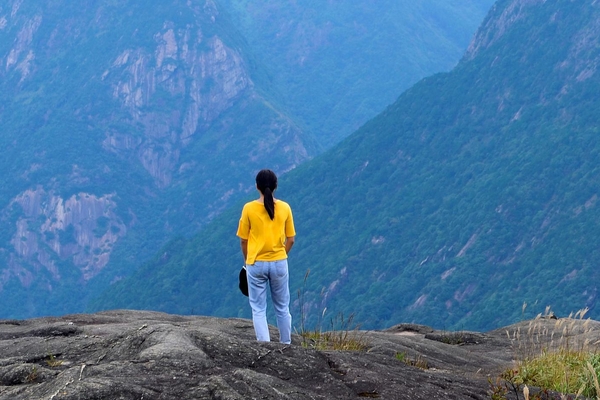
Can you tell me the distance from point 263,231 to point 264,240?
11 centimetres

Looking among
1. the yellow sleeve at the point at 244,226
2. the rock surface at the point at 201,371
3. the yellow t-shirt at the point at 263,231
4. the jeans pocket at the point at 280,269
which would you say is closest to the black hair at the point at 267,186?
the yellow t-shirt at the point at 263,231

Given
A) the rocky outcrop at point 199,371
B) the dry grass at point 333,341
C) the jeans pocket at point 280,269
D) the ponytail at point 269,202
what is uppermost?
the ponytail at point 269,202

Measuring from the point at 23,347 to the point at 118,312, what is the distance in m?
7.34

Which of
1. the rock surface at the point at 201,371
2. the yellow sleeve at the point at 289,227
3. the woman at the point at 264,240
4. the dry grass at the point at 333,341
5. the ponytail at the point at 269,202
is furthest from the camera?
the dry grass at the point at 333,341

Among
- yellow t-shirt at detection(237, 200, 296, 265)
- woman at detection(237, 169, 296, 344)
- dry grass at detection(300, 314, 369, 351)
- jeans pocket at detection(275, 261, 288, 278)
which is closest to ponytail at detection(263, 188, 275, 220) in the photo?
woman at detection(237, 169, 296, 344)

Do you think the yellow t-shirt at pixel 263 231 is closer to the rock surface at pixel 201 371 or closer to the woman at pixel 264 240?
the woman at pixel 264 240

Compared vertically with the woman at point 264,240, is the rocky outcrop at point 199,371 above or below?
below

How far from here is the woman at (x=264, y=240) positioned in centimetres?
1340

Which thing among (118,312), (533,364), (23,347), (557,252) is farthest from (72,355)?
(557,252)

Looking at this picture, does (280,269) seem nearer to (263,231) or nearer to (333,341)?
(263,231)

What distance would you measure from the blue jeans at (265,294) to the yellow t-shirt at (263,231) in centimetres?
10

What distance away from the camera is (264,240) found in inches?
530

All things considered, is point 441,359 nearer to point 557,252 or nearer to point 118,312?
point 118,312

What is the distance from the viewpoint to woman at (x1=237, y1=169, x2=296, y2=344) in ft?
44.0
